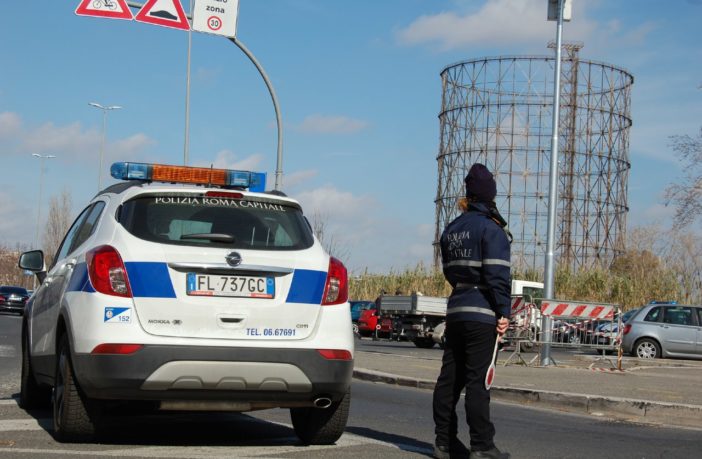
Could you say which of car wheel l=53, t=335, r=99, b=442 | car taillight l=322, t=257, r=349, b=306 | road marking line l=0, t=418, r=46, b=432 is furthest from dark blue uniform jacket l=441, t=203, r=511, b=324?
road marking line l=0, t=418, r=46, b=432

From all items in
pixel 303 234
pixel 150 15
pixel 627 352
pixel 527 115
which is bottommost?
pixel 627 352

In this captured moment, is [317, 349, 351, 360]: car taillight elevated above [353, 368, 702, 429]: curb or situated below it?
above

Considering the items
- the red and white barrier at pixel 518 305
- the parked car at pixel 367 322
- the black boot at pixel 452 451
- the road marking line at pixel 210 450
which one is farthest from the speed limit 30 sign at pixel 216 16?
the parked car at pixel 367 322

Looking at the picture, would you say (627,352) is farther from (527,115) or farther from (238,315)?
(527,115)

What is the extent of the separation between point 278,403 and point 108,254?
4.56 feet

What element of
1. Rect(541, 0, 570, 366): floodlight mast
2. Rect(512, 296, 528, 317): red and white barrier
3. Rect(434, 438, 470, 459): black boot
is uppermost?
Rect(541, 0, 570, 366): floodlight mast

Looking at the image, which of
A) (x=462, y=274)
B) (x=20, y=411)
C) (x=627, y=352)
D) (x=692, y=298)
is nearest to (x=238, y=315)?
(x=462, y=274)

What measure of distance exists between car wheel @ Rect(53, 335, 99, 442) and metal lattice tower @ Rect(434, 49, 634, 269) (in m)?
54.3

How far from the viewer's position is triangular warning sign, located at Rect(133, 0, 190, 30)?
18.5 m

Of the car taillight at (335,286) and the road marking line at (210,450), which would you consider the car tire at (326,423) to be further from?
the car taillight at (335,286)

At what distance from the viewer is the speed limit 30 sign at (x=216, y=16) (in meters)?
19.6

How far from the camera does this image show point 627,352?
28.7 metres

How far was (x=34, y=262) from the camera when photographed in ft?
30.2

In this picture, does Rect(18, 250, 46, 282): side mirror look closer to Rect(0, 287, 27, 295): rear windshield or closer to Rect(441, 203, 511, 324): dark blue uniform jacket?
Rect(441, 203, 511, 324): dark blue uniform jacket
